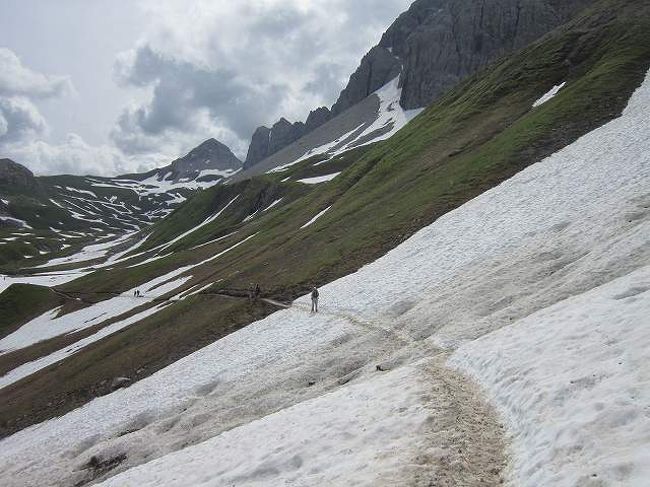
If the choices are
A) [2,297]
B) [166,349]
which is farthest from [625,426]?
[2,297]

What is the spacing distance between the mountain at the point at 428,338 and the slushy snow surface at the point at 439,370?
0.11 m

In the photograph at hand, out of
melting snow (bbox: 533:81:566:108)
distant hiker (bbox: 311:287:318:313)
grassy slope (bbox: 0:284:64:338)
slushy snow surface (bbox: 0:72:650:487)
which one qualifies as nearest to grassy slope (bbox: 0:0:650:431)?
melting snow (bbox: 533:81:566:108)

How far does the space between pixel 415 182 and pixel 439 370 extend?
45.8 m

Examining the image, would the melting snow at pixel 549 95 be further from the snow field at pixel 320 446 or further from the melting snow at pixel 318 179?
the melting snow at pixel 318 179

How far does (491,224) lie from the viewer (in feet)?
125

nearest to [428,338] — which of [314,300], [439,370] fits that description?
[439,370]

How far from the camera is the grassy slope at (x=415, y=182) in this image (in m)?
47.7

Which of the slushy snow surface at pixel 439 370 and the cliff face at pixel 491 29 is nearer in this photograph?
the slushy snow surface at pixel 439 370

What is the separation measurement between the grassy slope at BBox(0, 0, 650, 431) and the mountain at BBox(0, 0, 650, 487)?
0.41 metres

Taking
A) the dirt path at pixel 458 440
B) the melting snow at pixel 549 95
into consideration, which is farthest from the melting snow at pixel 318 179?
the dirt path at pixel 458 440

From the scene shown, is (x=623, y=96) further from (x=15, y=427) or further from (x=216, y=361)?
(x=15, y=427)

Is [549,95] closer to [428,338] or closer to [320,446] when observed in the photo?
[428,338]

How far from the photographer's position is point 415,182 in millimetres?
64125

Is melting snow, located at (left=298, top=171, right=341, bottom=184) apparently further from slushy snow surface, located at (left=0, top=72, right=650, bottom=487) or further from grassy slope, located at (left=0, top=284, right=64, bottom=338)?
slushy snow surface, located at (left=0, top=72, right=650, bottom=487)
